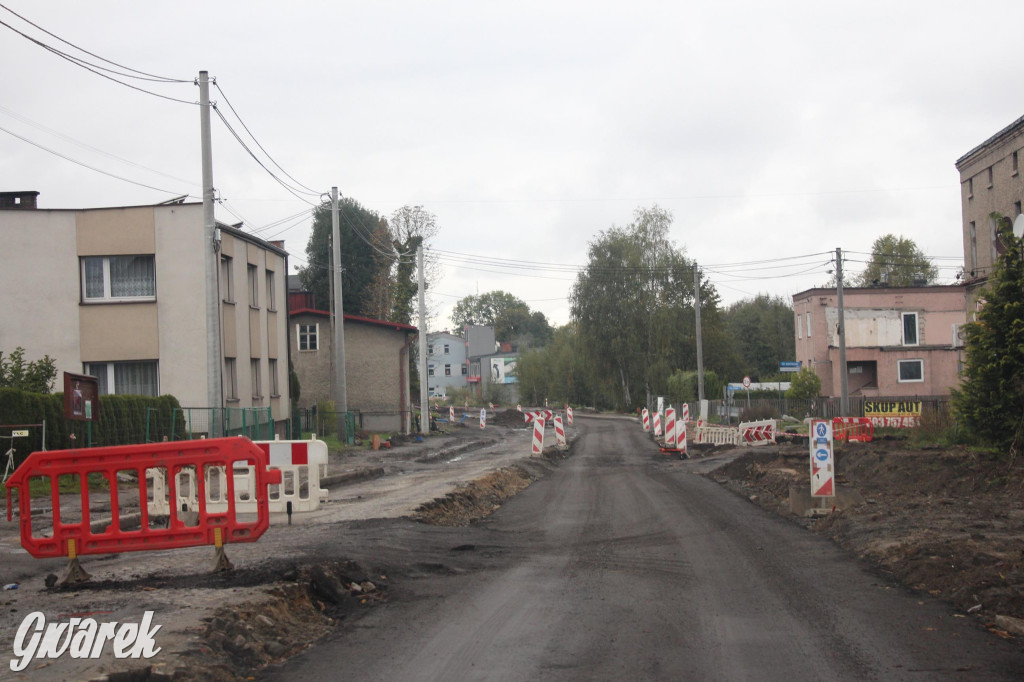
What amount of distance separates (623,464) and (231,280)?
13881mm

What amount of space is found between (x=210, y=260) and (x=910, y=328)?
4958cm

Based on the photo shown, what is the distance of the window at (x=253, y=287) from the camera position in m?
31.6

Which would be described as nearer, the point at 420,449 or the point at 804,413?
the point at 420,449

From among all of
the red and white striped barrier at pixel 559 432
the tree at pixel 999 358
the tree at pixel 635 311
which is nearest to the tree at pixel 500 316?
the tree at pixel 635 311

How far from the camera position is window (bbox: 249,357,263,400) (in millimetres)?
31859

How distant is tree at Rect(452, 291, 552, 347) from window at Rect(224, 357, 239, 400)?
387 ft

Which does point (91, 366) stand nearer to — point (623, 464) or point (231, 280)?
point (231, 280)

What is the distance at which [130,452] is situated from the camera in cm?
811

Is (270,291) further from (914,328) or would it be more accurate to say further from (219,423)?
(914,328)

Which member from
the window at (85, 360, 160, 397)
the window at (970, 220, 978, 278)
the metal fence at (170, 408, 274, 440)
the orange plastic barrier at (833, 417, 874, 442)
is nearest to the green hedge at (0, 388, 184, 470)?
the metal fence at (170, 408, 274, 440)

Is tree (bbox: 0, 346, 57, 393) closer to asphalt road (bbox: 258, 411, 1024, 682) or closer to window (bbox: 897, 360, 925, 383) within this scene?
asphalt road (bbox: 258, 411, 1024, 682)

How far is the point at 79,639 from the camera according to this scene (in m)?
6.20

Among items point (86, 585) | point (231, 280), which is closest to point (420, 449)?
point (231, 280)

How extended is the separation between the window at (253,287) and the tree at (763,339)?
69.0 meters
